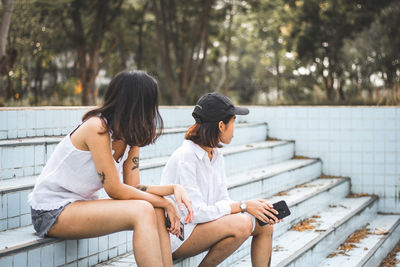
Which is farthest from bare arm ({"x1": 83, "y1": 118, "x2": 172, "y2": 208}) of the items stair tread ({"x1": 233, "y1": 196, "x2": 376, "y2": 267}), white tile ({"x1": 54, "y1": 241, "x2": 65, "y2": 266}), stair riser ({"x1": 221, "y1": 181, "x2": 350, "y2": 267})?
stair tread ({"x1": 233, "y1": 196, "x2": 376, "y2": 267})

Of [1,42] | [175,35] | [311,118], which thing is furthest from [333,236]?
[175,35]

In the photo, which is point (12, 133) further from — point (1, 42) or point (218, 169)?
Result: point (1, 42)

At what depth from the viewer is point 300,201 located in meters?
5.02

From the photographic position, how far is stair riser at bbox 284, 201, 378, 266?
402cm

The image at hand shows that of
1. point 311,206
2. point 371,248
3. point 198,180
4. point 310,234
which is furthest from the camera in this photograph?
Result: point 311,206

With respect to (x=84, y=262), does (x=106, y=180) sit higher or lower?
higher

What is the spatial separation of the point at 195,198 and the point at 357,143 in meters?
4.64

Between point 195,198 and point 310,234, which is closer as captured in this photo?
point 195,198

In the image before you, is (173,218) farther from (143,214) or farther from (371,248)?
(371,248)

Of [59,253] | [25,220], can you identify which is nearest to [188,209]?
[59,253]

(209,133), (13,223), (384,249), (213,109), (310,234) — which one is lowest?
(384,249)

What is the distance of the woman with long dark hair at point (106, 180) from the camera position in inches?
97.3

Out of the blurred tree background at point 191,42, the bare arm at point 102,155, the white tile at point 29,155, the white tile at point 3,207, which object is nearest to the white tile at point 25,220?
the white tile at point 3,207

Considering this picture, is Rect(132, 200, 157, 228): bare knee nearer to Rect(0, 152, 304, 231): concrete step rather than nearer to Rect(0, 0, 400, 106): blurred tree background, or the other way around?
Rect(0, 152, 304, 231): concrete step
